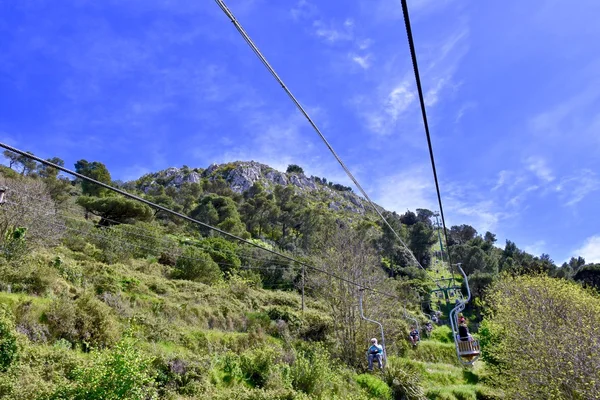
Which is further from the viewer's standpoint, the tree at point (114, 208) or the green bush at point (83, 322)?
the tree at point (114, 208)

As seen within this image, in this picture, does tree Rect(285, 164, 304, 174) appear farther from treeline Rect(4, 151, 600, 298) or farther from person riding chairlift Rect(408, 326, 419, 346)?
person riding chairlift Rect(408, 326, 419, 346)

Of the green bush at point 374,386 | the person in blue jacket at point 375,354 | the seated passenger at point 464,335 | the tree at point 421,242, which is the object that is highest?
the tree at point 421,242

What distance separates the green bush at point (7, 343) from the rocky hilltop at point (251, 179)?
60.8 m

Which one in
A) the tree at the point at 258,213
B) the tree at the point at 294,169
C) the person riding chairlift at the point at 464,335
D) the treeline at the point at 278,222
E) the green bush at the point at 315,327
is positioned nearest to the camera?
the person riding chairlift at the point at 464,335

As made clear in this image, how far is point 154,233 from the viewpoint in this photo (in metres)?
27.6

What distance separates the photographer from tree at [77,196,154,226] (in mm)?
Answer: 32656

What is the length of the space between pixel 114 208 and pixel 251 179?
50.3m

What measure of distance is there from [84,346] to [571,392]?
17404 millimetres

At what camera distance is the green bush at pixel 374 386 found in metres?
15.6

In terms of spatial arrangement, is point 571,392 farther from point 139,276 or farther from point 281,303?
point 139,276

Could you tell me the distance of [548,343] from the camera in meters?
15.2

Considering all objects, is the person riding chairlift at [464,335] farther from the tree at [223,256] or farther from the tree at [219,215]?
the tree at [219,215]

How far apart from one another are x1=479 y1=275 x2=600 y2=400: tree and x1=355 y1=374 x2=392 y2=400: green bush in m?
5.35

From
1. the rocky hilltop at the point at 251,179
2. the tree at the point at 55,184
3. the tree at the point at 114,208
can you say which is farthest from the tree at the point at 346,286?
the rocky hilltop at the point at 251,179
